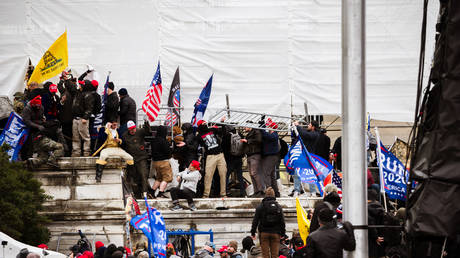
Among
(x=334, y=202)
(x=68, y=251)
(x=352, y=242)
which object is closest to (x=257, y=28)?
(x=68, y=251)

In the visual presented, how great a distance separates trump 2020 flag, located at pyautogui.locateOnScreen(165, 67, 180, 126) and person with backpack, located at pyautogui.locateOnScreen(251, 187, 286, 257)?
5.34m

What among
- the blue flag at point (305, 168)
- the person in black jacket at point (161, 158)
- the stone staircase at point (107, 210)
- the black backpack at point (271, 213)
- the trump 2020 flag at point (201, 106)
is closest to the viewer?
the black backpack at point (271, 213)

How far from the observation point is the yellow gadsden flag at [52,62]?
1980 cm

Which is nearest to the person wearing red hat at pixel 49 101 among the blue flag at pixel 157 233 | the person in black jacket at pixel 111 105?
the person in black jacket at pixel 111 105

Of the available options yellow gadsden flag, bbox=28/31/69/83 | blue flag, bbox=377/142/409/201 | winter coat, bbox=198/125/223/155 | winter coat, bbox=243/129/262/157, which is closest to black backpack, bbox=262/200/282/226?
blue flag, bbox=377/142/409/201

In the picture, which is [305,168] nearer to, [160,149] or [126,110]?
[160,149]

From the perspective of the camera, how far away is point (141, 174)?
1970cm

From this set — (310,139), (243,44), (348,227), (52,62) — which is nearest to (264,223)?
(310,139)

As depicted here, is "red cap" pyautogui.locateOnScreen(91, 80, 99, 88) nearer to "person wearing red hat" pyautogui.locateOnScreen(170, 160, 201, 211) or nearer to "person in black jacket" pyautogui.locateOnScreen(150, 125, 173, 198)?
"person in black jacket" pyautogui.locateOnScreen(150, 125, 173, 198)

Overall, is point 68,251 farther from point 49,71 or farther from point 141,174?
point 49,71

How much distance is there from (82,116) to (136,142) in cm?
133

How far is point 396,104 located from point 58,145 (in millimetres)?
9139

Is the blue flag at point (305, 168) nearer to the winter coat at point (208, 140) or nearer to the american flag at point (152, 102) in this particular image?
the winter coat at point (208, 140)

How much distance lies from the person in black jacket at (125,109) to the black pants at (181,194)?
1910 mm
